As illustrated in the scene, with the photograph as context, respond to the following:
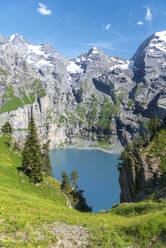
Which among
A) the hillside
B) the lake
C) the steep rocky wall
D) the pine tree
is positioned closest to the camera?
the hillside

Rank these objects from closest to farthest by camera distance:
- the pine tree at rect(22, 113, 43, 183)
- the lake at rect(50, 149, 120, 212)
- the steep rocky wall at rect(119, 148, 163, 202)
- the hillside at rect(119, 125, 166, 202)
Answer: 1. the hillside at rect(119, 125, 166, 202)
2. the steep rocky wall at rect(119, 148, 163, 202)
3. the pine tree at rect(22, 113, 43, 183)
4. the lake at rect(50, 149, 120, 212)

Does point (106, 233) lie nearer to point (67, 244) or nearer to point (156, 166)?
point (67, 244)

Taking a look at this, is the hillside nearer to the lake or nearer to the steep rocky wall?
the steep rocky wall

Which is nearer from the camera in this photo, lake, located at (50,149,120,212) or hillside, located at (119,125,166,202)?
hillside, located at (119,125,166,202)

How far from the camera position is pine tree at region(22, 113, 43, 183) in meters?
44.6

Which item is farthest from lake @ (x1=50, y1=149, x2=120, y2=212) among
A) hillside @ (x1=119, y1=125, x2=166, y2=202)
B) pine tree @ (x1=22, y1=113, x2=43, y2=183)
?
pine tree @ (x1=22, y1=113, x2=43, y2=183)

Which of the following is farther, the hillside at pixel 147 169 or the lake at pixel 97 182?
the lake at pixel 97 182

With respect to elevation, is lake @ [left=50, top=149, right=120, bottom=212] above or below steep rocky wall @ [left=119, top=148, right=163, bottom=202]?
below

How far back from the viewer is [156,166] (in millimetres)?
44531

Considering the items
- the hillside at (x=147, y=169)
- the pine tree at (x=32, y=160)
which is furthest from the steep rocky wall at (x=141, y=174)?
the pine tree at (x=32, y=160)

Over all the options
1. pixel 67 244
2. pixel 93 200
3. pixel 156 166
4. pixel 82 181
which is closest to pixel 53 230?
pixel 67 244

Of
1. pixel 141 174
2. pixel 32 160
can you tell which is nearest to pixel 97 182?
pixel 141 174

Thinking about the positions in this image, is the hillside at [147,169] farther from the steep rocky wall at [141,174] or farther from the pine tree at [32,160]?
the pine tree at [32,160]

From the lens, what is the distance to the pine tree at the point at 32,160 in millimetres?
44594
